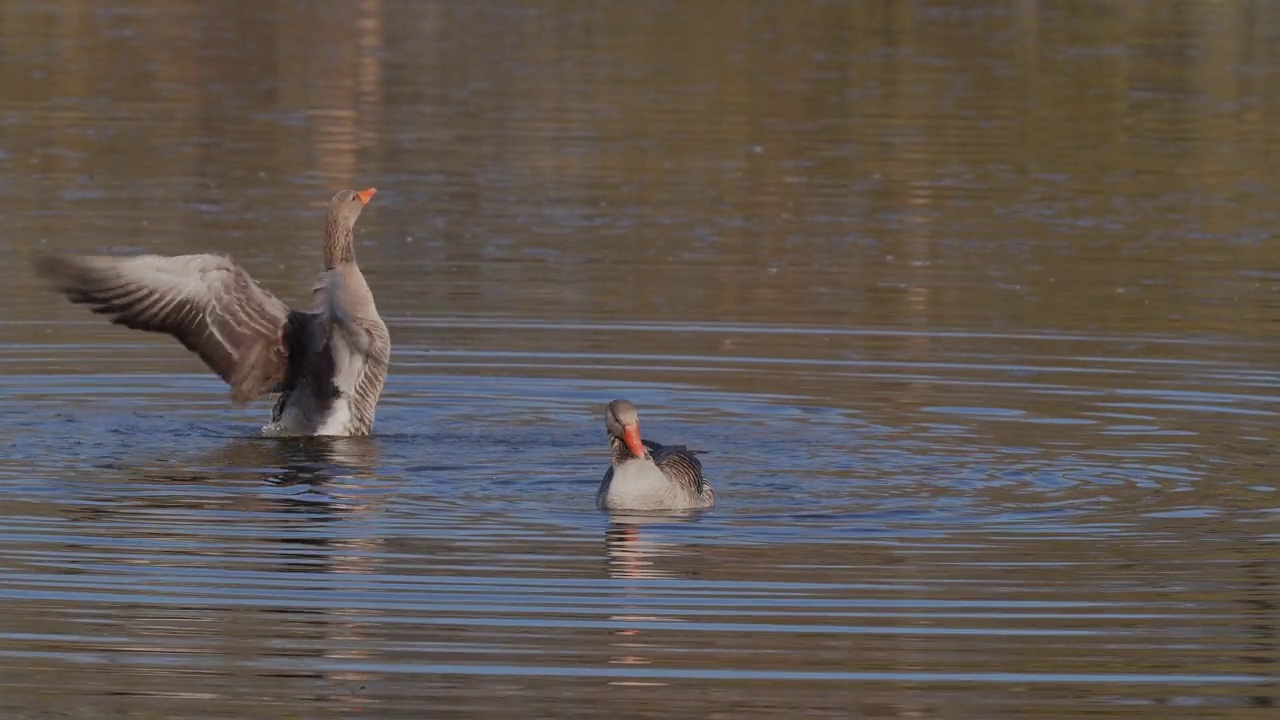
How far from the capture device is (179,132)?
29469mm

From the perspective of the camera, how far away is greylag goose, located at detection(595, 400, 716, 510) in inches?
462

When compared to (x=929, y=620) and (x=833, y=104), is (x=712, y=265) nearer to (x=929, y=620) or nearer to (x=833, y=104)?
(x=929, y=620)

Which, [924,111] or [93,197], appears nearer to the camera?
[93,197]

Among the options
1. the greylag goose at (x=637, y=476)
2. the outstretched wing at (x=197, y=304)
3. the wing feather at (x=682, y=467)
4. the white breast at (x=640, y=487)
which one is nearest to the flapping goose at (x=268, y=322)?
the outstretched wing at (x=197, y=304)

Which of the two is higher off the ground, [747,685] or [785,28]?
[785,28]

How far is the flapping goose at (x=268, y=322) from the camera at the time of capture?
1398cm

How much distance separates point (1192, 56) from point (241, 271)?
30.6 metres

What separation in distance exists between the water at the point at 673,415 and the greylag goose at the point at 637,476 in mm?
146

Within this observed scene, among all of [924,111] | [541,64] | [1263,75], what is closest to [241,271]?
[924,111]

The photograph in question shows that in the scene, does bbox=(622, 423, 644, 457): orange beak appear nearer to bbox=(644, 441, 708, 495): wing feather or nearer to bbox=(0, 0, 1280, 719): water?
bbox=(644, 441, 708, 495): wing feather

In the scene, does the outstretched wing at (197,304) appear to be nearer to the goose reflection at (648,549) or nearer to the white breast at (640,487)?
the white breast at (640,487)

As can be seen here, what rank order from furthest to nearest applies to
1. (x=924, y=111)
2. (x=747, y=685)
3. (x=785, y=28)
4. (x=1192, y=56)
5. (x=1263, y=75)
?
(x=785, y=28) < (x=1192, y=56) < (x=1263, y=75) < (x=924, y=111) < (x=747, y=685)

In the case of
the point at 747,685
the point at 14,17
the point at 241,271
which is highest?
the point at 14,17

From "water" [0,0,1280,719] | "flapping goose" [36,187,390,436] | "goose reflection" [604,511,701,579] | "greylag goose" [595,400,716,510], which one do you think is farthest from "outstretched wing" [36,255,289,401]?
"goose reflection" [604,511,701,579]
